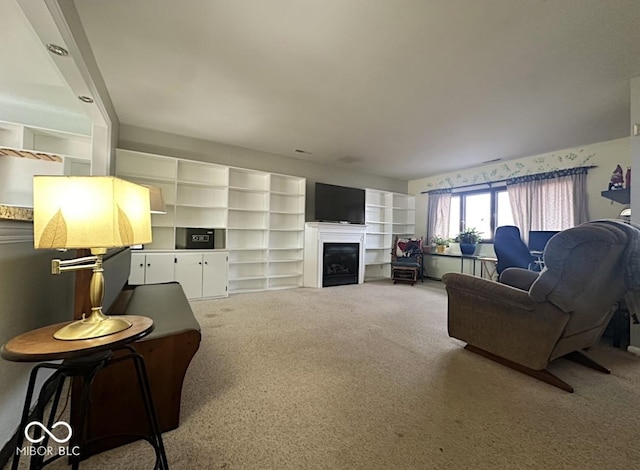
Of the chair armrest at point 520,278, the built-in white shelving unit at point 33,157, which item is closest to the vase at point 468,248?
the chair armrest at point 520,278

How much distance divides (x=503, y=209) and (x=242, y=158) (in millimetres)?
5195

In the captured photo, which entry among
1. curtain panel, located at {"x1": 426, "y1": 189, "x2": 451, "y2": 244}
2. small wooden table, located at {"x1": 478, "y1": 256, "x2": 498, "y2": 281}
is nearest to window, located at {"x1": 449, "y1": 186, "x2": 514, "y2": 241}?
curtain panel, located at {"x1": 426, "y1": 189, "x2": 451, "y2": 244}

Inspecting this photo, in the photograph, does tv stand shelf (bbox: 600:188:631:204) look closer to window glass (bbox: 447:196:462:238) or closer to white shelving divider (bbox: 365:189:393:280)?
window glass (bbox: 447:196:462:238)

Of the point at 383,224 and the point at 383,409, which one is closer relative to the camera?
the point at 383,409

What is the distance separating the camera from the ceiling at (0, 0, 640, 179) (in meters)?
1.86

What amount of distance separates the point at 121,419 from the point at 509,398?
2192mm

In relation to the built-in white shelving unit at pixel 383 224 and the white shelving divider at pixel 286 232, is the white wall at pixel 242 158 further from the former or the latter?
the built-in white shelving unit at pixel 383 224

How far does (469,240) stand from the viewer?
5484 millimetres

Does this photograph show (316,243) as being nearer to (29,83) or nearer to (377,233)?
(377,233)

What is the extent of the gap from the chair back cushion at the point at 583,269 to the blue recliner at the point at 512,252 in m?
2.22

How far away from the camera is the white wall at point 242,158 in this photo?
4082mm

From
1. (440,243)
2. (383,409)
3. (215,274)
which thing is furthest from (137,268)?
(440,243)

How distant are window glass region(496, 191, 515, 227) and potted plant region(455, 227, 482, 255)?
0.45 metres

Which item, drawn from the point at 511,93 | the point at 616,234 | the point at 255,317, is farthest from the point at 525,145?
the point at 255,317
